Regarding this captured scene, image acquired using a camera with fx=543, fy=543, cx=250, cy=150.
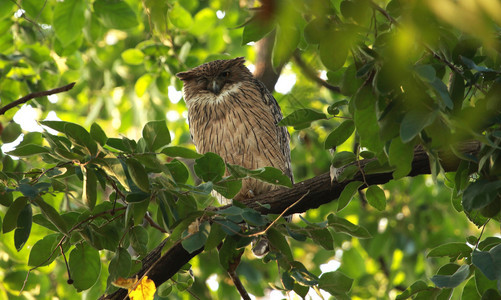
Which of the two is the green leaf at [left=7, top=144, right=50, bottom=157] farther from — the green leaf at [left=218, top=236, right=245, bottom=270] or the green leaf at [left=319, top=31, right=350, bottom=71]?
the green leaf at [left=319, top=31, right=350, bottom=71]

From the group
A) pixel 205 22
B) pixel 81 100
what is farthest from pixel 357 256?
pixel 81 100

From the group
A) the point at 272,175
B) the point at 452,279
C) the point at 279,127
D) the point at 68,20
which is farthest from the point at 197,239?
the point at 279,127

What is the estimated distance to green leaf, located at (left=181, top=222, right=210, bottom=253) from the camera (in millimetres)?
1619

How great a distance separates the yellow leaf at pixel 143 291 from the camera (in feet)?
6.26

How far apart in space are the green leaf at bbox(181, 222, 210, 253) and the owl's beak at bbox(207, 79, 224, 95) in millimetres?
2413

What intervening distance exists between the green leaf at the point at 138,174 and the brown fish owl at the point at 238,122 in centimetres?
191

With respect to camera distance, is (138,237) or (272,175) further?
(138,237)

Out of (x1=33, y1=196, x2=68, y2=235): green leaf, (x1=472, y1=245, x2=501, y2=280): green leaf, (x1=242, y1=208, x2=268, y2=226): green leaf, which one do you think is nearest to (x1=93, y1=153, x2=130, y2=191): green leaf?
(x1=33, y1=196, x2=68, y2=235): green leaf

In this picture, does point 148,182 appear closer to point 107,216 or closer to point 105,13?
point 107,216

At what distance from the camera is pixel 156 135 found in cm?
176

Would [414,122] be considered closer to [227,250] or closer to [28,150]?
[227,250]

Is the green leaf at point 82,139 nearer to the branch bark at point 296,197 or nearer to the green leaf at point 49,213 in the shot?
the green leaf at point 49,213

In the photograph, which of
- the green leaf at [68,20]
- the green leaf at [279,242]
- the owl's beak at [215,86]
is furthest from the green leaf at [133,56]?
the green leaf at [279,242]

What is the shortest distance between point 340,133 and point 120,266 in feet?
3.00
